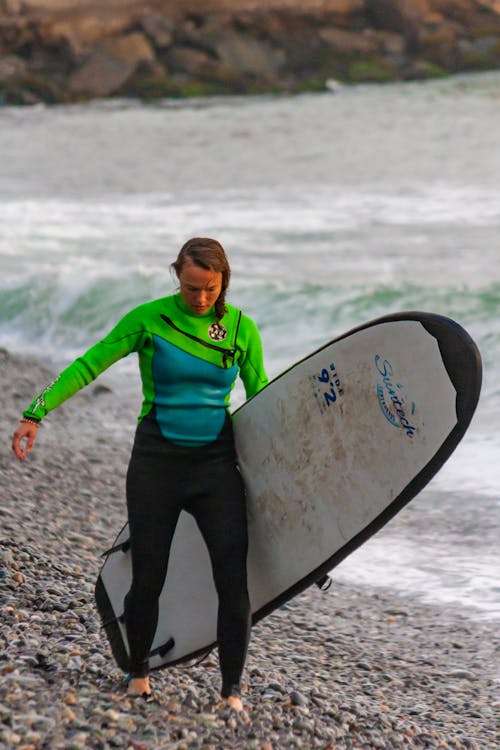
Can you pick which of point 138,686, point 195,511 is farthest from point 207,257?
point 138,686

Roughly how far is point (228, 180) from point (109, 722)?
92.2 ft

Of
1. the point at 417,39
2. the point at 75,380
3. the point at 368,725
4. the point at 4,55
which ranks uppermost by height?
the point at 417,39

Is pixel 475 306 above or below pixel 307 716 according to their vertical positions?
above

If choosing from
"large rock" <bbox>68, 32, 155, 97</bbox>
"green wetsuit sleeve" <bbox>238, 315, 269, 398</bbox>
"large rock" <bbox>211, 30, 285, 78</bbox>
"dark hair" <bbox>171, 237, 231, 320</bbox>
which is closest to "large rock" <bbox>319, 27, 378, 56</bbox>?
"large rock" <bbox>211, 30, 285, 78</bbox>

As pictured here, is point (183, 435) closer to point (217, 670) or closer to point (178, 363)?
point (178, 363)

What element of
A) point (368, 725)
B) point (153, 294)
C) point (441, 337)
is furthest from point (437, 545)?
point (153, 294)

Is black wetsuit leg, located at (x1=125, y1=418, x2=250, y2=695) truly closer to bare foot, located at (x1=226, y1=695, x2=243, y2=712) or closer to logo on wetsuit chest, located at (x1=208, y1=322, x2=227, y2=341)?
bare foot, located at (x1=226, y1=695, x2=243, y2=712)

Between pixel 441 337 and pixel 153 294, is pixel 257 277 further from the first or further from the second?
pixel 441 337

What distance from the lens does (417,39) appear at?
59.9m

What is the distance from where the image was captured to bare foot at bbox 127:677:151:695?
379 centimetres

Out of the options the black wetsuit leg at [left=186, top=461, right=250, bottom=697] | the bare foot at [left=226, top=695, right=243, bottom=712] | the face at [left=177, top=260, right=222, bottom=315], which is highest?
the face at [left=177, top=260, right=222, bottom=315]

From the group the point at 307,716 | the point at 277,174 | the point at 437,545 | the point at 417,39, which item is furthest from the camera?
the point at 417,39

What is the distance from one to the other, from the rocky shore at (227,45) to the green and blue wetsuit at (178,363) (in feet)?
161

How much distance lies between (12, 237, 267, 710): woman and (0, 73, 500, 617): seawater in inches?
110
